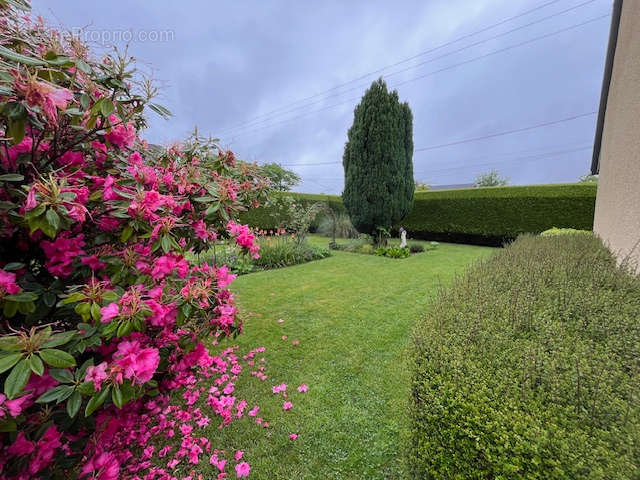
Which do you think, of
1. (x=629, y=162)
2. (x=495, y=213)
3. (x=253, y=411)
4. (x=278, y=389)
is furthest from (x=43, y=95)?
(x=495, y=213)

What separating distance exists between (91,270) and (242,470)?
52.7 inches

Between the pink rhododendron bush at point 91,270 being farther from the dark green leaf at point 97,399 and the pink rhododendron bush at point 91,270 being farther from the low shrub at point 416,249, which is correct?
the low shrub at point 416,249

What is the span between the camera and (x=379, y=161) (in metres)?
8.62

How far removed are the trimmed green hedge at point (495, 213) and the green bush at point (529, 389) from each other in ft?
30.2

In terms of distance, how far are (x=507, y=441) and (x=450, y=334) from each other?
0.56 m

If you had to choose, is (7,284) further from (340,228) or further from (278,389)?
(340,228)

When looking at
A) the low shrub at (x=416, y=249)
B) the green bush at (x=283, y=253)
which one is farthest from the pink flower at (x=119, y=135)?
the low shrub at (x=416, y=249)

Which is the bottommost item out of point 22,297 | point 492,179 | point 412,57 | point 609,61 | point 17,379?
point 17,379

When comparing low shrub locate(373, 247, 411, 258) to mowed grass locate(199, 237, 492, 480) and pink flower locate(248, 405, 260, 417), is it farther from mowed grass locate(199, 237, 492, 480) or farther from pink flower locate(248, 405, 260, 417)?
pink flower locate(248, 405, 260, 417)

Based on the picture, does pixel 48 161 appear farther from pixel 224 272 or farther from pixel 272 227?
pixel 272 227

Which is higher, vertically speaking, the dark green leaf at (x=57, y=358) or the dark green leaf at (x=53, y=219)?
the dark green leaf at (x=53, y=219)

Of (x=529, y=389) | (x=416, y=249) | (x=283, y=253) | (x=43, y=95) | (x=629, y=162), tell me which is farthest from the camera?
(x=416, y=249)

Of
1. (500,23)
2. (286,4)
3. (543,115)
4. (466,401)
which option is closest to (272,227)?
(286,4)

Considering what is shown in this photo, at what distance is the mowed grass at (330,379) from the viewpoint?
1.57 meters
